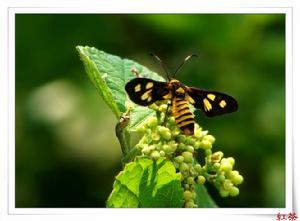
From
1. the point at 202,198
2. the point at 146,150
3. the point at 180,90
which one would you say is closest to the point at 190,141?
the point at 146,150

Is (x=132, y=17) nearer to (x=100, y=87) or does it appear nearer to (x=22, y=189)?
(x=22, y=189)

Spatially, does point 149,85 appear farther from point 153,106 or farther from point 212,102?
point 212,102

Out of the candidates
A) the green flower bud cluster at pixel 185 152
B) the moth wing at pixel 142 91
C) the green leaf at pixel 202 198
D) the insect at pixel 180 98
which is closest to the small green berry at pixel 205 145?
the green flower bud cluster at pixel 185 152

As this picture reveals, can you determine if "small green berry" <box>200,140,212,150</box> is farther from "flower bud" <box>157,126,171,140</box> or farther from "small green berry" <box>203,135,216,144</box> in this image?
"flower bud" <box>157,126,171,140</box>

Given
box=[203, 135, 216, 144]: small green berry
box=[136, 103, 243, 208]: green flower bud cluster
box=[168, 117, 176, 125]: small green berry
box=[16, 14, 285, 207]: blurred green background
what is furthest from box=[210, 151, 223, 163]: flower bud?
box=[16, 14, 285, 207]: blurred green background
